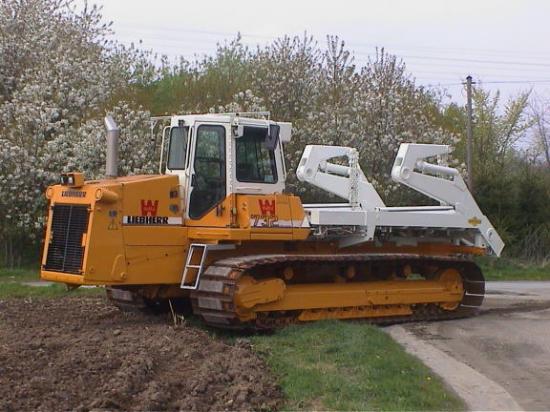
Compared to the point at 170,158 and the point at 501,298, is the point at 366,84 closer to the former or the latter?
the point at 501,298

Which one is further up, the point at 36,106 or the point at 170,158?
the point at 36,106

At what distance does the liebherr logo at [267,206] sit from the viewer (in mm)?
12461

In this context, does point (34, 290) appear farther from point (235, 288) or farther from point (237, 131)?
point (235, 288)

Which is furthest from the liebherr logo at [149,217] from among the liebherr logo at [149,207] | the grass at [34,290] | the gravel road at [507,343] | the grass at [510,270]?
the grass at [510,270]

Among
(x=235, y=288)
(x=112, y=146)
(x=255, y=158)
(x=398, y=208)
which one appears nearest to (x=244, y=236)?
(x=235, y=288)

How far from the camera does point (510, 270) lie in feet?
89.3

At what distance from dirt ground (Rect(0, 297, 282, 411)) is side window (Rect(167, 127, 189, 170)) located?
87.0 inches

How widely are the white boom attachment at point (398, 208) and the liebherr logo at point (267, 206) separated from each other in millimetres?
693

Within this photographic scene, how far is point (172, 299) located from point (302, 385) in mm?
5113

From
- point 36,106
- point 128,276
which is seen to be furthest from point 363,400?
point 36,106

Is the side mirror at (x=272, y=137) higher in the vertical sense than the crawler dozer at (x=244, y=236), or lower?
higher

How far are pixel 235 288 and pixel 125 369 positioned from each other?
9.54ft

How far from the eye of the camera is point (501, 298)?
59.0ft

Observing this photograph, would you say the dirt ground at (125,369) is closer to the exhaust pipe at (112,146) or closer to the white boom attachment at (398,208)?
the exhaust pipe at (112,146)
